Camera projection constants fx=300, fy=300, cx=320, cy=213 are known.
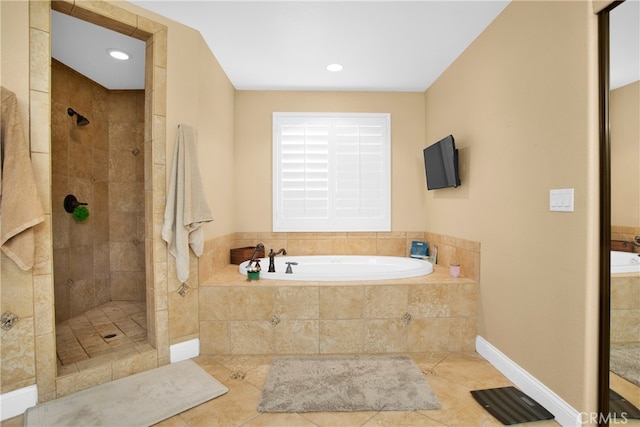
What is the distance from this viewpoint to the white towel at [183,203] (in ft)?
7.03

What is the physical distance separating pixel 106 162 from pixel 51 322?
81.0 inches

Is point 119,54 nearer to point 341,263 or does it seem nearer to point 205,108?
point 205,108

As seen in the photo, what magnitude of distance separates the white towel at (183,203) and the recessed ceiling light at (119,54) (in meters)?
0.99

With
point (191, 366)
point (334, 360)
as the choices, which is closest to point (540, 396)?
point (334, 360)

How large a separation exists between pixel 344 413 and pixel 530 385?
114 centimetres

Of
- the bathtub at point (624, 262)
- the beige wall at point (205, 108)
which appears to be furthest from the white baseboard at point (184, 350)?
the bathtub at point (624, 262)

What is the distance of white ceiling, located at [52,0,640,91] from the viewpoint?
2076 mm

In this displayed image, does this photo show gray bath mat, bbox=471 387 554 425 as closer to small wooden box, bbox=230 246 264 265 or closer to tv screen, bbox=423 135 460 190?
tv screen, bbox=423 135 460 190

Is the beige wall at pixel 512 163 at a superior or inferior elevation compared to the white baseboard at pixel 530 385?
superior

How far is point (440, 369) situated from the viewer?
2.14 meters

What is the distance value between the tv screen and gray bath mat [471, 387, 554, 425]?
157 centimetres

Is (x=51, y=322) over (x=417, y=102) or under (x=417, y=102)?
under

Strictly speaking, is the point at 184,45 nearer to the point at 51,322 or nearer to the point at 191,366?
the point at 51,322

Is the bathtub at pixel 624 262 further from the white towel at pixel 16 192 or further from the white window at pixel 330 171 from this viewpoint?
the white towel at pixel 16 192
